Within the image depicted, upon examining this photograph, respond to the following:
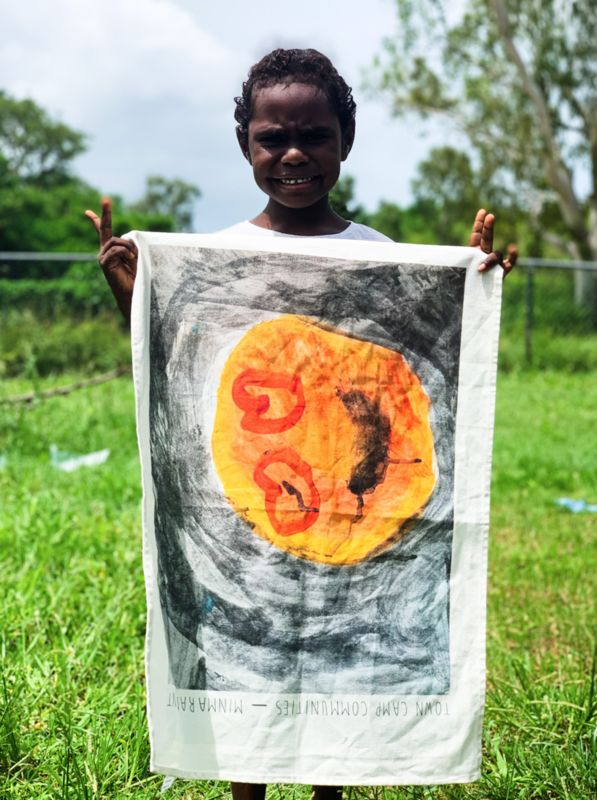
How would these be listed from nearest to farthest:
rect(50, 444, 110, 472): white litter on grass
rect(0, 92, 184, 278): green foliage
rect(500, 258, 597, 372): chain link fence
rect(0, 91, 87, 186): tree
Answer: rect(50, 444, 110, 472): white litter on grass → rect(500, 258, 597, 372): chain link fence → rect(0, 92, 184, 278): green foliage → rect(0, 91, 87, 186): tree

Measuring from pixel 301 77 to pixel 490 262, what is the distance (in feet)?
1.96

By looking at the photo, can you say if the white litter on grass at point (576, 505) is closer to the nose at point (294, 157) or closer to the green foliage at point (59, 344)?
the nose at point (294, 157)

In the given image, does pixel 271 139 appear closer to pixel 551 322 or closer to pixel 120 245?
pixel 120 245

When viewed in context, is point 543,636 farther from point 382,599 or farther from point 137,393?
point 137,393

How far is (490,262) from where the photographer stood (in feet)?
5.19

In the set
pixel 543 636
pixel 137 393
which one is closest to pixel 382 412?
pixel 137 393

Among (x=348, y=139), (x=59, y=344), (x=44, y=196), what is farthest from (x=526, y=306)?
(x=44, y=196)

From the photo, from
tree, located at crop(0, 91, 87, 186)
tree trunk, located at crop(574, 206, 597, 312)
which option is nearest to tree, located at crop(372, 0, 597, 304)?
tree trunk, located at crop(574, 206, 597, 312)

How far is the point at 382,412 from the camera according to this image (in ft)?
5.21

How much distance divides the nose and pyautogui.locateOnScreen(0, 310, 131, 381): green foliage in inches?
259

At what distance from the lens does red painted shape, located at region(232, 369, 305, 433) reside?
1556 millimetres

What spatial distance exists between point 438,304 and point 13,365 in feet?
24.9

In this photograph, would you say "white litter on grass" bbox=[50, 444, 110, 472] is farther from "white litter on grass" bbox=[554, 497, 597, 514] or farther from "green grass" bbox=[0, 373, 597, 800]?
"white litter on grass" bbox=[554, 497, 597, 514]

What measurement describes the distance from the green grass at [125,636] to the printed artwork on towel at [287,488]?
55 cm
